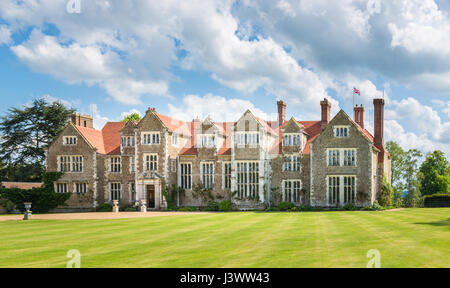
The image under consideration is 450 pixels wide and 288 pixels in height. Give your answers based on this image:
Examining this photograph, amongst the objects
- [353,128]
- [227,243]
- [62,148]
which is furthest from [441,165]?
[227,243]

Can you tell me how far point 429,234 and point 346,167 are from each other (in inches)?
930

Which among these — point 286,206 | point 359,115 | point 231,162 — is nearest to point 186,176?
point 231,162

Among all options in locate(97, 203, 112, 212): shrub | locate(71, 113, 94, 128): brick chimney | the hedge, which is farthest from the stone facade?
the hedge

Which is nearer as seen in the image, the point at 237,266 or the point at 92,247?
the point at 237,266

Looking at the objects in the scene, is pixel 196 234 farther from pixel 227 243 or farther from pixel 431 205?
pixel 431 205

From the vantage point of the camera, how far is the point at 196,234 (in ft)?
58.5

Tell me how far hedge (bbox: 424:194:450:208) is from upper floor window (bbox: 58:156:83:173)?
32.9 m

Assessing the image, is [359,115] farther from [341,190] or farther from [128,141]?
[128,141]

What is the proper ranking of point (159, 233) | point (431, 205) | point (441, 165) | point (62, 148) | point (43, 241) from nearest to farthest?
point (43, 241) < point (159, 233) < point (431, 205) < point (62, 148) < point (441, 165)

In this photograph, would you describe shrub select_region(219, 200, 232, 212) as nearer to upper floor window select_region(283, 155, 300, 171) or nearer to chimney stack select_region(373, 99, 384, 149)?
upper floor window select_region(283, 155, 300, 171)

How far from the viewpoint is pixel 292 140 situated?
41.4 metres

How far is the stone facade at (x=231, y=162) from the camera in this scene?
3922cm

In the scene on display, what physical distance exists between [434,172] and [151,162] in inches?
1664

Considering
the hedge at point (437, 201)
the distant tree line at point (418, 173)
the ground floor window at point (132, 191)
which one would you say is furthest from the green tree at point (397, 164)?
the ground floor window at point (132, 191)
